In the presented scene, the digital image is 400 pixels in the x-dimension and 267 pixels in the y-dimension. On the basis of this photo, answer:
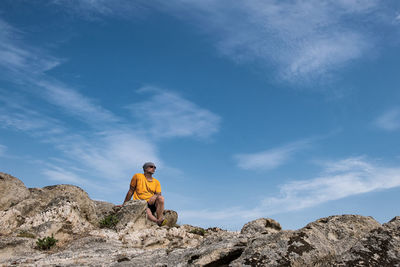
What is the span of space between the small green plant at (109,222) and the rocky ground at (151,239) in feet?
0.64

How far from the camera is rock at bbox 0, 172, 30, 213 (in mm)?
22078

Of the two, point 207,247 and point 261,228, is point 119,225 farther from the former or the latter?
point 207,247

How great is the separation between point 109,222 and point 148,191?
3618 millimetres

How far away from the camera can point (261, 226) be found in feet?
45.1

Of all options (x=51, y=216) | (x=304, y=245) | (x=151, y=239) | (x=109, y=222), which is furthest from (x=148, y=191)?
(x=304, y=245)

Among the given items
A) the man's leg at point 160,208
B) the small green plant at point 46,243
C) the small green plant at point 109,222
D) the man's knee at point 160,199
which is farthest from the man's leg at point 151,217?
the small green plant at point 46,243

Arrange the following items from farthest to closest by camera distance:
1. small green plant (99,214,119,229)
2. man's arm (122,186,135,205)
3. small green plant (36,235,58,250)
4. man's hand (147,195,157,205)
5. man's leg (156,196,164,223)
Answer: man's arm (122,186,135,205)
man's hand (147,195,157,205)
man's leg (156,196,164,223)
small green plant (99,214,119,229)
small green plant (36,235,58,250)

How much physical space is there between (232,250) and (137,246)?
8.49m

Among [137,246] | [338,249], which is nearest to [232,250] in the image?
[338,249]

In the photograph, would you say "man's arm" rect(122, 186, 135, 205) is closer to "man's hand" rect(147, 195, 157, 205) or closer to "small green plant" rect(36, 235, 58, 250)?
"man's hand" rect(147, 195, 157, 205)

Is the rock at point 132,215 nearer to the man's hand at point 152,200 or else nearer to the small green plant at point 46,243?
the man's hand at point 152,200

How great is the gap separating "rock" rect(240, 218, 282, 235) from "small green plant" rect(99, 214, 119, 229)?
29.3 ft

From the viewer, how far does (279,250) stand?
7.93 m

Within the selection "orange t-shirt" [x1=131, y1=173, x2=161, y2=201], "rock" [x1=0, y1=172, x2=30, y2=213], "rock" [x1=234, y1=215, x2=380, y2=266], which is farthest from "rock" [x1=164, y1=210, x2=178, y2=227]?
"rock" [x1=234, y1=215, x2=380, y2=266]
